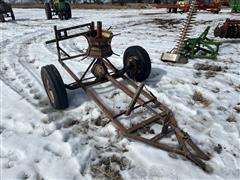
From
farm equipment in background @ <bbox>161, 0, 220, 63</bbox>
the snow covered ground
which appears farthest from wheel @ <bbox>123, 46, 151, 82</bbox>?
farm equipment in background @ <bbox>161, 0, 220, 63</bbox>

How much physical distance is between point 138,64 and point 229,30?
604cm

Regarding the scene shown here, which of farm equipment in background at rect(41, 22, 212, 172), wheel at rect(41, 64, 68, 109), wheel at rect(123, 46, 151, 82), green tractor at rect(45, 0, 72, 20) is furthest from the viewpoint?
green tractor at rect(45, 0, 72, 20)

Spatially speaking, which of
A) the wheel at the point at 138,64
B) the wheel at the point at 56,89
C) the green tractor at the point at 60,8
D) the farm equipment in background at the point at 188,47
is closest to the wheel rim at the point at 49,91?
the wheel at the point at 56,89

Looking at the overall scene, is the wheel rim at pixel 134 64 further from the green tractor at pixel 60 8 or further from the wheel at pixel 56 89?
the green tractor at pixel 60 8

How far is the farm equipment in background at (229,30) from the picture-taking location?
9.73m

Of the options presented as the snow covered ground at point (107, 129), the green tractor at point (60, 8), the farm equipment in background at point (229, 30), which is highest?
the farm equipment in background at point (229, 30)

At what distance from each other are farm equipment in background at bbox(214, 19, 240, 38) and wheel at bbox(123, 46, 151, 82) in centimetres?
567

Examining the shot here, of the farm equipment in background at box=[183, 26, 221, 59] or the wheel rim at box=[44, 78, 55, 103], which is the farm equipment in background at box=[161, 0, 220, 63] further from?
the wheel rim at box=[44, 78, 55, 103]

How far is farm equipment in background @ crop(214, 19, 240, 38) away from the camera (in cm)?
973

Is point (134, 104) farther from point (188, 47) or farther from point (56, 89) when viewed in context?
point (188, 47)

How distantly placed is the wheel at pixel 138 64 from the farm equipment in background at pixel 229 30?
5.67 m

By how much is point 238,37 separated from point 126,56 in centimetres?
639

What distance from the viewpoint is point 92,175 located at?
3.23 meters

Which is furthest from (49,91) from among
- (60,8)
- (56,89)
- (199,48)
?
(60,8)
